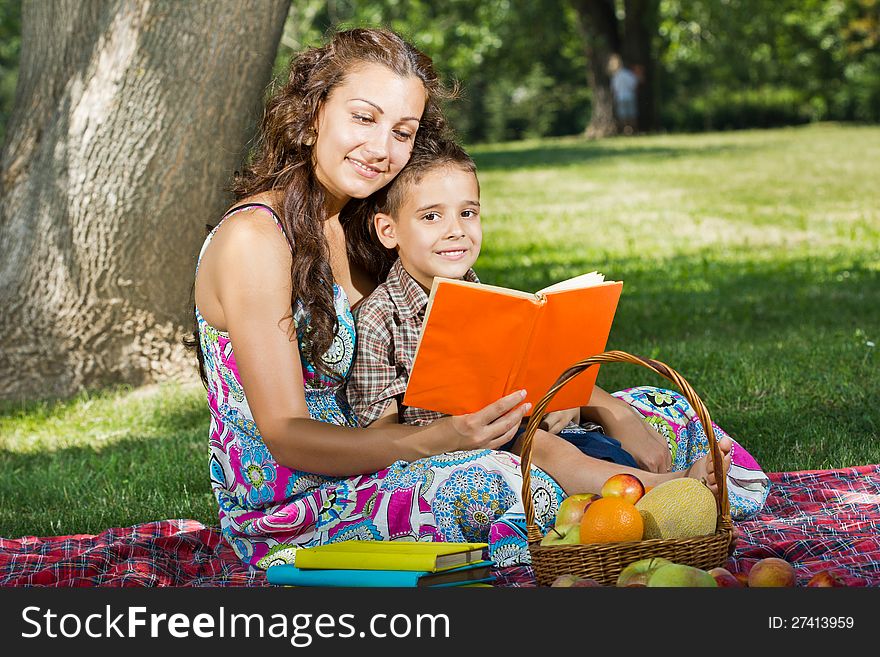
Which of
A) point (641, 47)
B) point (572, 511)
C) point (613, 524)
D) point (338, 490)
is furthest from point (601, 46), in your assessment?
point (613, 524)

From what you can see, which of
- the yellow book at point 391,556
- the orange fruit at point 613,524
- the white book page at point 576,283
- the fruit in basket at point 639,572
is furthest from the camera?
the white book page at point 576,283

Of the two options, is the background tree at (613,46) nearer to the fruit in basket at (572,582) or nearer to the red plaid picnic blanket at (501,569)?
the red plaid picnic blanket at (501,569)

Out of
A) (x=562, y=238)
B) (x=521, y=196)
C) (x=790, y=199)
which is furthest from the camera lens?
(x=521, y=196)

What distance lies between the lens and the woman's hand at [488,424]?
3.05 m

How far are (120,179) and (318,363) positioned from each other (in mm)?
3037

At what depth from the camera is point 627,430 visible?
152 inches

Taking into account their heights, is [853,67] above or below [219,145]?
above

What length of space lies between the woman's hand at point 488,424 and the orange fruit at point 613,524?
328 millimetres

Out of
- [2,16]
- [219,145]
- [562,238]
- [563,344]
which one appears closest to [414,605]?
[563,344]

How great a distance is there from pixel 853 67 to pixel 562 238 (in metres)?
27.0

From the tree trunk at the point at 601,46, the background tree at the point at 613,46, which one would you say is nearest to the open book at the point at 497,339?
the background tree at the point at 613,46

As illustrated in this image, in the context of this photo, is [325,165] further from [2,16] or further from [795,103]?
[795,103]

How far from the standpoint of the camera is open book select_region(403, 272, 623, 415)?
299cm

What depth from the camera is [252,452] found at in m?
3.46
